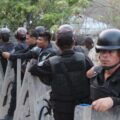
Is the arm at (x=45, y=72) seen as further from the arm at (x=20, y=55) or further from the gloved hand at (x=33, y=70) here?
the arm at (x=20, y=55)

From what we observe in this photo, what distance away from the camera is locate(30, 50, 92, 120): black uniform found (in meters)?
3.77

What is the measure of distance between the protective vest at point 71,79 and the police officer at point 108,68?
797 millimetres

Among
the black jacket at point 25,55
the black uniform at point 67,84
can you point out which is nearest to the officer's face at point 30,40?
the black jacket at point 25,55

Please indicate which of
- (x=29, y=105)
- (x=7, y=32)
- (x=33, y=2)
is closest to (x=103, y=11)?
(x=33, y=2)

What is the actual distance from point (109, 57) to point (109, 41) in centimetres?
11

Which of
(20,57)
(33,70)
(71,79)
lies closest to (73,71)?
(71,79)

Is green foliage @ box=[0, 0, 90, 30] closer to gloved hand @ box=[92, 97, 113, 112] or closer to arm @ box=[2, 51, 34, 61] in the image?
arm @ box=[2, 51, 34, 61]

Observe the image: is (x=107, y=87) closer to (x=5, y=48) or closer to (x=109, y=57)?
(x=109, y=57)

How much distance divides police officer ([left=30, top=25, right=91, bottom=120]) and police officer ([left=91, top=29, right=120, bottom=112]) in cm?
80

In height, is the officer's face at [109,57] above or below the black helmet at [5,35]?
above

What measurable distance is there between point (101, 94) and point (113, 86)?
0.33 ft

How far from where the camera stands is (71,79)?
3.81 meters

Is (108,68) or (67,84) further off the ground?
(108,68)

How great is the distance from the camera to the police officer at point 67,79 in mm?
3775
